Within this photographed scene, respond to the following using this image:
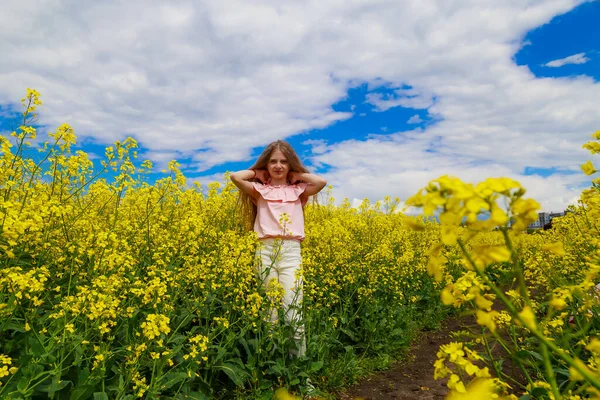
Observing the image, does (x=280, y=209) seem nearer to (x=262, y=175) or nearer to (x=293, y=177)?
(x=293, y=177)

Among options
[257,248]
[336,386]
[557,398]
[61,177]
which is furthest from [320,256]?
[557,398]

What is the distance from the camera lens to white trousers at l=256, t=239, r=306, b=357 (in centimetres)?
397

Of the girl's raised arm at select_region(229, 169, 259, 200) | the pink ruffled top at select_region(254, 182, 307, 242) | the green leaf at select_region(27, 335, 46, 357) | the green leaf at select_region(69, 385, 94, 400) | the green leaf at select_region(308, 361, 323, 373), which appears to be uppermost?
the girl's raised arm at select_region(229, 169, 259, 200)

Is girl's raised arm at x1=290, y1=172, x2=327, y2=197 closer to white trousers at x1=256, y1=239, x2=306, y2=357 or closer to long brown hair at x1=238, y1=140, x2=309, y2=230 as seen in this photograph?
long brown hair at x1=238, y1=140, x2=309, y2=230

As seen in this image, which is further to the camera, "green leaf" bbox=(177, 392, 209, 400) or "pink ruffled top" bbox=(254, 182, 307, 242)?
"pink ruffled top" bbox=(254, 182, 307, 242)

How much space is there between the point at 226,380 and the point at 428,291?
4.22 meters

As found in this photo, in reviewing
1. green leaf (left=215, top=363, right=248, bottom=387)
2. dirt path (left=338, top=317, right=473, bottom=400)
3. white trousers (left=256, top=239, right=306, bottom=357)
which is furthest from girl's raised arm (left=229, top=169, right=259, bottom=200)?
dirt path (left=338, top=317, right=473, bottom=400)

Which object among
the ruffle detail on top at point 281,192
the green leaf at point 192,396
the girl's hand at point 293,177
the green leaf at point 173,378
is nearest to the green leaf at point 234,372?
the green leaf at point 192,396

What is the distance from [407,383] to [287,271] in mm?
1727

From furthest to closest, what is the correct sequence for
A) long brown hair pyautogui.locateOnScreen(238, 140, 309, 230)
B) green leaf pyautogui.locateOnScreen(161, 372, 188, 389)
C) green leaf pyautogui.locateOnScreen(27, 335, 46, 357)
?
long brown hair pyautogui.locateOnScreen(238, 140, 309, 230)
green leaf pyautogui.locateOnScreen(161, 372, 188, 389)
green leaf pyautogui.locateOnScreen(27, 335, 46, 357)

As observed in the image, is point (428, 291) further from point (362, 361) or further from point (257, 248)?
point (257, 248)

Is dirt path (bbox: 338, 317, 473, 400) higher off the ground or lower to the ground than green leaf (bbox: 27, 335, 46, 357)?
lower

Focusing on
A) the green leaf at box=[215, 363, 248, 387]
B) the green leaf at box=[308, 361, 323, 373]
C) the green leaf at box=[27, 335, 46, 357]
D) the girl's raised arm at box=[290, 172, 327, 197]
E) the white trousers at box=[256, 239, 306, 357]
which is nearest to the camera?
the green leaf at box=[27, 335, 46, 357]

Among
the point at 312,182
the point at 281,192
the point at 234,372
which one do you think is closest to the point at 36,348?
the point at 234,372
